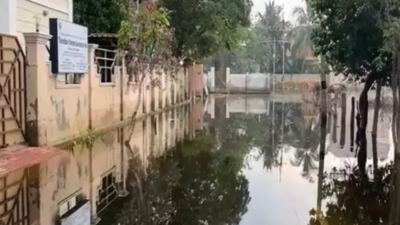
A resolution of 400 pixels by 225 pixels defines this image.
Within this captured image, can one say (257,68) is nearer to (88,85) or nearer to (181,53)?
(181,53)

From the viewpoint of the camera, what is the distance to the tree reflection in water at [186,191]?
718cm

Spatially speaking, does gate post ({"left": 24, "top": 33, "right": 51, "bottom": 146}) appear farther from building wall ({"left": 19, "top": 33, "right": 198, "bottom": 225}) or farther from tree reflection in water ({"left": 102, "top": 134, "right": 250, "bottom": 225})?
tree reflection in water ({"left": 102, "top": 134, "right": 250, "bottom": 225})

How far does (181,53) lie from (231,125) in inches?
288

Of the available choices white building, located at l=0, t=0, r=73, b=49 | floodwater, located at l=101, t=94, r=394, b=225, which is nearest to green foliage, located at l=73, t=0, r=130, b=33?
white building, located at l=0, t=0, r=73, b=49

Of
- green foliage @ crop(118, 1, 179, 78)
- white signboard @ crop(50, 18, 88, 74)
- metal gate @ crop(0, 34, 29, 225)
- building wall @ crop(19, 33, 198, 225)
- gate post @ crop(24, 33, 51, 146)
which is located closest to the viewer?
building wall @ crop(19, 33, 198, 225)

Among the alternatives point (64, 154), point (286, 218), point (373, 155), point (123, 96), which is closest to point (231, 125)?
point (123, 96)

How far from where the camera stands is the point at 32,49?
11.9m

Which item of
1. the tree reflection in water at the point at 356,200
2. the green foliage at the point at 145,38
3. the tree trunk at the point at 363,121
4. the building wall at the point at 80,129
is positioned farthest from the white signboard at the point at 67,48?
the tree trunk at the point at 363,121

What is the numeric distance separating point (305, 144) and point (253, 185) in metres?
7.02

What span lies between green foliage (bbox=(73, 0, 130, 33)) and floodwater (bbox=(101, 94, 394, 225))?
625 centimetres

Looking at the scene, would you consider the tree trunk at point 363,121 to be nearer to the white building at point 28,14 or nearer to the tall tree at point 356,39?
the tall tree at point 356,39

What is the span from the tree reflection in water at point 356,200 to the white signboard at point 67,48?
6.86 m

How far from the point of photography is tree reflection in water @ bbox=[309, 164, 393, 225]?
7258mm

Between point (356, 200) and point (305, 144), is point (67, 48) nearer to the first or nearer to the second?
point (305, 144)
